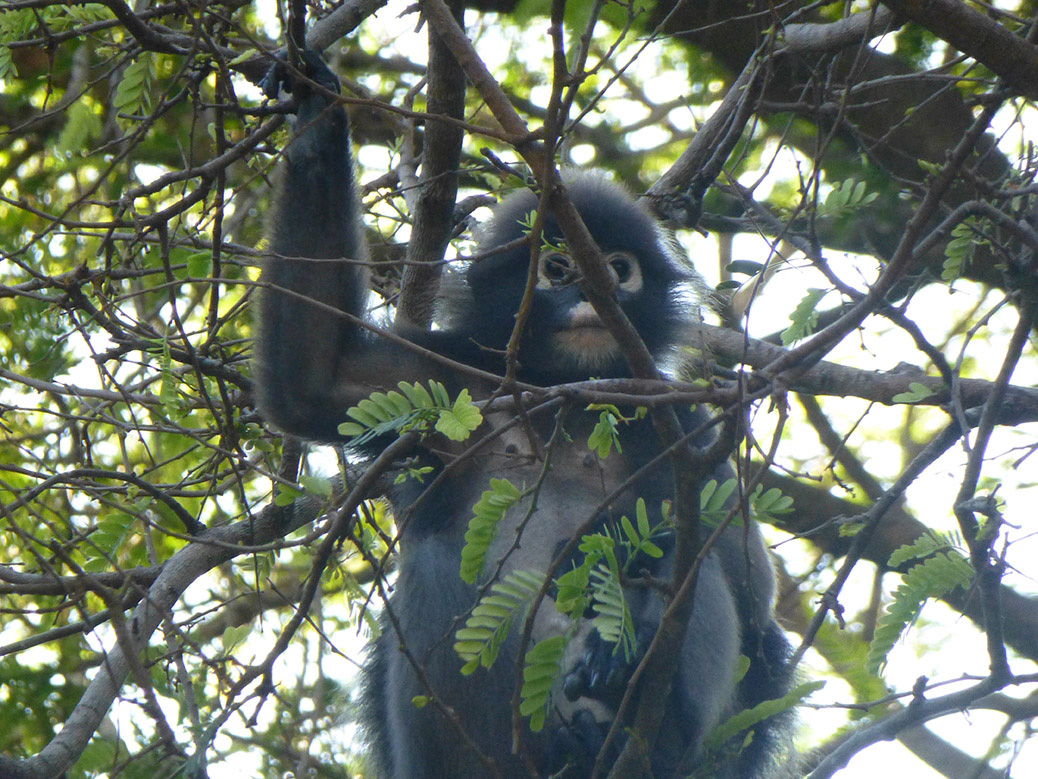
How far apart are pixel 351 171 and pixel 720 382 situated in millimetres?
1255

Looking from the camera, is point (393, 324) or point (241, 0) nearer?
point (241, 0)

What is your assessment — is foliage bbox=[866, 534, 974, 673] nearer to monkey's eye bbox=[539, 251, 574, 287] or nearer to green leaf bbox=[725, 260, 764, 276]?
green leaf bbox=[725, 260, 764, 276]

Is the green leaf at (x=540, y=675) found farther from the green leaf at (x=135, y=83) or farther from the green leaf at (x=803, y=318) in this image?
the green leaf at (x=135, y=83)

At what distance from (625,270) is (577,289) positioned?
37cm

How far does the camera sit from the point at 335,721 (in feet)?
13.9

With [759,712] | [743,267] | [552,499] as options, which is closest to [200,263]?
[552,499]

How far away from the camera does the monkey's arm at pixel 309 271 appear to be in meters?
3.09

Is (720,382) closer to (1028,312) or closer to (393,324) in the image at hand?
Answer: (1028,312)

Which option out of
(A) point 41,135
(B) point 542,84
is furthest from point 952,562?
(A) point 41,135

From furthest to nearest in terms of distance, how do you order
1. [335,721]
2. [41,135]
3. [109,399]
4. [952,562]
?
[41,135]
[335,721]
[109,399]
[952,562]

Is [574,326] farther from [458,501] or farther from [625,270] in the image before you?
[458,501]

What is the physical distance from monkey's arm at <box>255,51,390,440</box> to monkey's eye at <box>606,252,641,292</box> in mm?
914

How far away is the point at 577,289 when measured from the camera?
338 cm

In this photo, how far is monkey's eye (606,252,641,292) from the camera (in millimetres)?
3676
